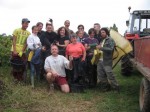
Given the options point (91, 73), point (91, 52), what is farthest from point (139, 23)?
point (91, 73)

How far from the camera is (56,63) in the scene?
8.45 metres

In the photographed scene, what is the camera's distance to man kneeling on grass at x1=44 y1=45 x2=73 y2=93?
8.39m

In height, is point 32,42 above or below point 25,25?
below

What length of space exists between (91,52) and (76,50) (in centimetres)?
55

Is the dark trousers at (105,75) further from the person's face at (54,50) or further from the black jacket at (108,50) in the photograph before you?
the person's face at (54,50)

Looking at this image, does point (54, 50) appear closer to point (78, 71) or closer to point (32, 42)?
point (32, 42)


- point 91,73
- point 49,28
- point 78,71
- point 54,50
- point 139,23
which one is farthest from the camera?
point 139,23

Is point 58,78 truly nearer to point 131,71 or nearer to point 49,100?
point 49,100

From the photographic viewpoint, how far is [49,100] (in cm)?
745

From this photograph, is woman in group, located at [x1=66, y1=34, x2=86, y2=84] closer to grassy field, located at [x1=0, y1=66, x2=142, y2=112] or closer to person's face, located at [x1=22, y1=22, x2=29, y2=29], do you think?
grassy field, located at [x1=0, y1=66, x2=142, y2=112]

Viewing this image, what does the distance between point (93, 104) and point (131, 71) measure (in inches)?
181

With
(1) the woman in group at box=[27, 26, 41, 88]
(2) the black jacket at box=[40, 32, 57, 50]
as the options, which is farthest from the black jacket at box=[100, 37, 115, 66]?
(1) the woman in group at box=[27, 26, 41, 88]

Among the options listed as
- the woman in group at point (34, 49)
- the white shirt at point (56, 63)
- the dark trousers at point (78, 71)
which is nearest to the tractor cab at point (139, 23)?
the dark trousers at point (78, 71)

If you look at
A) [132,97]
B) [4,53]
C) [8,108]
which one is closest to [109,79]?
[132,97]
